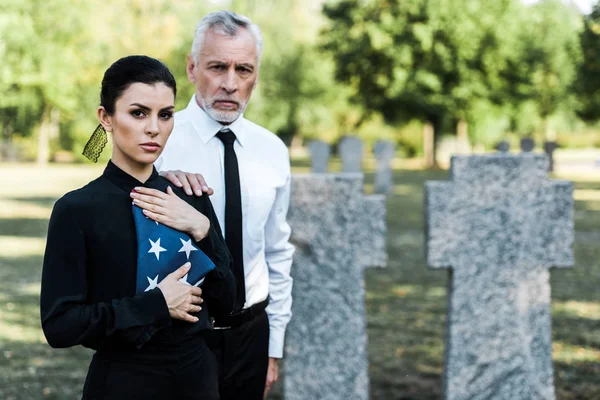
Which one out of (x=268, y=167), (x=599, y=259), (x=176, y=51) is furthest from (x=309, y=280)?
(x=176, y=51)

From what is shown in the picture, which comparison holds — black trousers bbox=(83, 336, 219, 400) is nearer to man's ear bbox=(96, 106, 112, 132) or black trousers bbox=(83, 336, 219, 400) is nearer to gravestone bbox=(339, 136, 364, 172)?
man's ear bbox=(96, 106, 112, 132)

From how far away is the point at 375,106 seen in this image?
40531 mm

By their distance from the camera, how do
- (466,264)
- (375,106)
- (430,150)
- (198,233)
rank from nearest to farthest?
1. (198,233)
2. (466,264)
3. (375,106)
4. (430,150)

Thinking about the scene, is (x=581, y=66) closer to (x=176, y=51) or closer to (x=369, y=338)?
(x=176, y=51)

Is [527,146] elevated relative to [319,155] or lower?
elevated

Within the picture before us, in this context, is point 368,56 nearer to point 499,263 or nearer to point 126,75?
point 499,263

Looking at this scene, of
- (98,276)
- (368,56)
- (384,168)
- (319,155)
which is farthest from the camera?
(368,56)

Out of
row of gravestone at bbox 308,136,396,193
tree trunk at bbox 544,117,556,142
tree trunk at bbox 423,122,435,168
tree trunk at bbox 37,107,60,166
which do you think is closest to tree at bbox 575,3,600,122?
row of gravestone at bbox 308,136,396,193

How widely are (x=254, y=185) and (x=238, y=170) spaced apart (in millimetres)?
100

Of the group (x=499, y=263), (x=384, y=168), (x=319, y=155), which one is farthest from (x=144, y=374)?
(x=384, y=168)

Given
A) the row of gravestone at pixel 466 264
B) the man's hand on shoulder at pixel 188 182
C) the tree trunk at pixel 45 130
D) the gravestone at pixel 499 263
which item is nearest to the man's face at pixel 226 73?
the man's hand on shoulder at pixel 188 182

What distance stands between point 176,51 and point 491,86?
1658 cm

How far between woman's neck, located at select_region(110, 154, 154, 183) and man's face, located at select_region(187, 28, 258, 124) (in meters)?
0.70

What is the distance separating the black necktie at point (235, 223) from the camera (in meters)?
2.94
